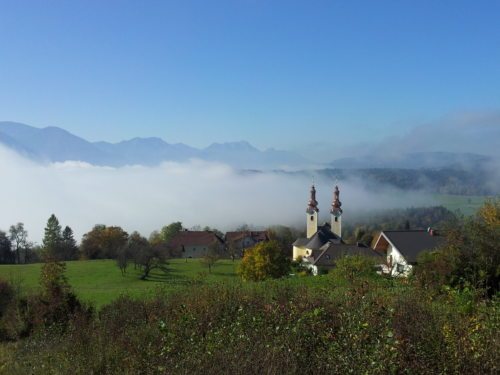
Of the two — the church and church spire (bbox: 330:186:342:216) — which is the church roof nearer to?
the church

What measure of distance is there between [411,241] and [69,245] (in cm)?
5838

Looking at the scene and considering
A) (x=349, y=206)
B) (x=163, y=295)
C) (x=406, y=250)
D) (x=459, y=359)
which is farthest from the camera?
(x=349, y=206)

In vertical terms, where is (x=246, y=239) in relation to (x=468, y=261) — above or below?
below

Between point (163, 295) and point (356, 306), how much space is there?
5.85 m

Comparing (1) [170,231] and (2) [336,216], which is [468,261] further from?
(1) [170,231]

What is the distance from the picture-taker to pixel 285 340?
6.61 meters

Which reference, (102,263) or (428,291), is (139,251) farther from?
(428,291)

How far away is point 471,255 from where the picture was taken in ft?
45.6

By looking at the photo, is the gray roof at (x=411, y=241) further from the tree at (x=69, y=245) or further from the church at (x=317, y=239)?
the tree at (x=69, y=245)

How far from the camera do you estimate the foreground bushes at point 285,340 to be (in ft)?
18.9

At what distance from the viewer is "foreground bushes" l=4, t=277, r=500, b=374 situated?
577 cm

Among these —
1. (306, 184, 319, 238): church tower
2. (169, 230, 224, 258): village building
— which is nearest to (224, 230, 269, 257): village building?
(169, 230, 224, 258): village building

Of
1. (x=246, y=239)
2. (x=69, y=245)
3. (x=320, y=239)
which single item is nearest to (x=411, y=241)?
A: (x=320, y=239)

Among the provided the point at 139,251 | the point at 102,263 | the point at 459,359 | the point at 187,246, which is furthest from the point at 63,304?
the point at 187,246
